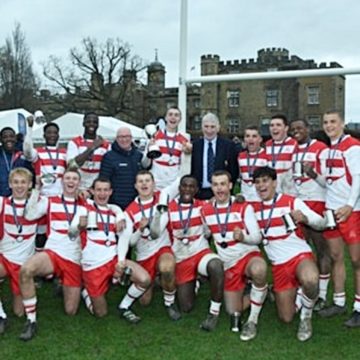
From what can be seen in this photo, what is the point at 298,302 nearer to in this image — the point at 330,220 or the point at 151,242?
the point at 330,220

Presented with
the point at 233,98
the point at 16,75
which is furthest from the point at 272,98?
the point at 16,75

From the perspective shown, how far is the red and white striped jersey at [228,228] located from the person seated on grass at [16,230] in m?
1.61

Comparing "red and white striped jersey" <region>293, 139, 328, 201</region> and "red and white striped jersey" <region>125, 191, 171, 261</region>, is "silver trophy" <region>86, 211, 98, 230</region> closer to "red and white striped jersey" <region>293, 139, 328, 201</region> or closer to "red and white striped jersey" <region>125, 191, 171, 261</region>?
"red and white striped jersey" <region>125, 191, 171, 261</region>

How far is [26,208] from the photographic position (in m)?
5.19

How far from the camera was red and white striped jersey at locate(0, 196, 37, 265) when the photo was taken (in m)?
5.21

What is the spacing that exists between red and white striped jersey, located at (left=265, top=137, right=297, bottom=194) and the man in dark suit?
1.81 ft

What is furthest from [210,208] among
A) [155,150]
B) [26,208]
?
[26,208]

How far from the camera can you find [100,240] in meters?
5.32

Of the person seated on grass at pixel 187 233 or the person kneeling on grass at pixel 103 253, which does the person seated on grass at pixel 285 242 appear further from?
the person kneeling on grass at pixel 103 253

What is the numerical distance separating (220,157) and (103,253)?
1650 mm

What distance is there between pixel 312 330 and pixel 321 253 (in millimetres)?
859

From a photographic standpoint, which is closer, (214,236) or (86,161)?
(214,236)

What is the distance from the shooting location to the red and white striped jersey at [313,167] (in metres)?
5.35

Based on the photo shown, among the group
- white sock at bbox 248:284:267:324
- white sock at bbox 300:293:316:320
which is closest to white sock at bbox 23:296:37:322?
white sock at bbox 248:284:267:324
